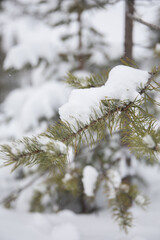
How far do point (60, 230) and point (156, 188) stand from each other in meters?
2.97

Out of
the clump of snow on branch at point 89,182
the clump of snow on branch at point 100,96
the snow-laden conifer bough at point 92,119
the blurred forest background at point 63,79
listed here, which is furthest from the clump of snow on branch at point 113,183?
the clump of snow on branch at point 100,96

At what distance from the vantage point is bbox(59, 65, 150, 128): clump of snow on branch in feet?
2.33

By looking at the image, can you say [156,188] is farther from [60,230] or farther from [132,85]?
[132,85]

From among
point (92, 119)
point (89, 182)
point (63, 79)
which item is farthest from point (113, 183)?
point (63, 79)

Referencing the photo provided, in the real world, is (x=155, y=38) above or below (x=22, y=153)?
above

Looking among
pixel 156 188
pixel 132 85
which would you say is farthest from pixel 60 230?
pixel 156 188

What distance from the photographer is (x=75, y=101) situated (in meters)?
0.72

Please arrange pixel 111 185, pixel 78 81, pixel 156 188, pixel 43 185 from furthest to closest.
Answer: pixel 156 188 → pixel 43 185 → pixel 111 185 → pixel 78 81

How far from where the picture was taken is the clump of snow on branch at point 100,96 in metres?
0.71

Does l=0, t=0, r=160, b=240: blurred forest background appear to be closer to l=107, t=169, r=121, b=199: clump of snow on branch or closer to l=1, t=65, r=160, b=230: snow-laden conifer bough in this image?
l=107, t=169, r=121, b=199: clump of snow on branch

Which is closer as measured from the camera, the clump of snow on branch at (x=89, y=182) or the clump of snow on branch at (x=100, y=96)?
the clump of snow on branch at (x=100, y=96)

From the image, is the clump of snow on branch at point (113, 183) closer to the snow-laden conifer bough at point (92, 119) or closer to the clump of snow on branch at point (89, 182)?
the clump of snow on branch at point (89, 182)

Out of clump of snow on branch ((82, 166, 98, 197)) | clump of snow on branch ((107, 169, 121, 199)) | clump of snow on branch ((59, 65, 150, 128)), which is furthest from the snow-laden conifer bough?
clump of snow on branch ((82, 166, 98, 197))

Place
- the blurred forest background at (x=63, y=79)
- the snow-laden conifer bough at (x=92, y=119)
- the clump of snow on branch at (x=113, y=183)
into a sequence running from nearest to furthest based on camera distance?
the snow-laden conifer bough at (x=92, y=119) → the clump of snow on branch at (x=113, y=183) → the blurred forest background at (x=63, y=79)
